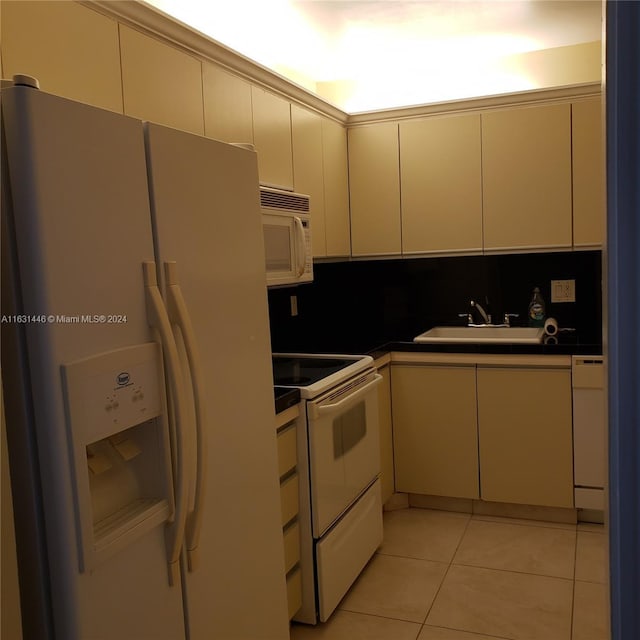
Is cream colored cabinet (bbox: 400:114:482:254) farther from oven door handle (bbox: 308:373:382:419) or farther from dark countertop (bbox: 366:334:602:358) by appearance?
oven door handle (bbox: 308:373:382:419)

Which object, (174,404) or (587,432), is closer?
(174,404)

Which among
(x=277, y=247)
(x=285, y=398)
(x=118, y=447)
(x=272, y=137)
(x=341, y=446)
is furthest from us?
(x=272, y=137)

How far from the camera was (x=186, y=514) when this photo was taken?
1469 millimetres

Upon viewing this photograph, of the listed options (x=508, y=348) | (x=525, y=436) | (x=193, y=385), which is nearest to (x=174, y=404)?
(x=193, y=385)

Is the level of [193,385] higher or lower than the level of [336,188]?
lower

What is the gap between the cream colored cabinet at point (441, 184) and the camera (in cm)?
361

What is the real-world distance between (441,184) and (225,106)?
1.56 m

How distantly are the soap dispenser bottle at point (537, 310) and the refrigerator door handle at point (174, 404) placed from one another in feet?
9.08

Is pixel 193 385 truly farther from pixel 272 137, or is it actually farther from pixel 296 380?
pixel 272 137

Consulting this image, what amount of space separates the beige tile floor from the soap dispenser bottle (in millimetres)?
1103

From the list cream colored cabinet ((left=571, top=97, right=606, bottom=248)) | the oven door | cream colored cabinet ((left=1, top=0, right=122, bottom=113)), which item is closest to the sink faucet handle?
cream colored cabinet ((left=571, top=97, right=606, bottom=248))

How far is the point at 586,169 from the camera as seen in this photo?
341 cm

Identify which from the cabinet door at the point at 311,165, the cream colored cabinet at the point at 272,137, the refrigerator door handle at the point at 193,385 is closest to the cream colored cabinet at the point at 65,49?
the refrigerator door handle at the point at 193,385

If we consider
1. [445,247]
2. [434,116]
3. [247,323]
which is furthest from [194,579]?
[434,116]
